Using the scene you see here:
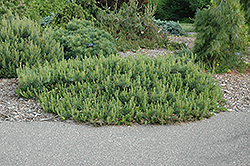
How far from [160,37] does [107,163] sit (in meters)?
5.65

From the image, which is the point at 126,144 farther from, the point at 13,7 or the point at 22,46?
the point at 13,7

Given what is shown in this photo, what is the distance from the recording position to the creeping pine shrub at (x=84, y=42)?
5926 mm

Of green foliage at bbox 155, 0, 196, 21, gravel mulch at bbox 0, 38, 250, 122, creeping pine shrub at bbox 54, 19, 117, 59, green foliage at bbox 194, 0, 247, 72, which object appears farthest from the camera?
green foliage at bbox 155, 0, 196, 21

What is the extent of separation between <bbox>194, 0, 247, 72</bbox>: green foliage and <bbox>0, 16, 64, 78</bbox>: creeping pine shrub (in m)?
2.96

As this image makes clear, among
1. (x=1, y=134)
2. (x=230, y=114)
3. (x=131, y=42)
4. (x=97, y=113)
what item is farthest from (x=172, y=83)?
(x=131, y=42)

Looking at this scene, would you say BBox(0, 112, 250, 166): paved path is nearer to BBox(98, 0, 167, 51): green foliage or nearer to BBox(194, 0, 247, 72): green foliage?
BBox(194, 0, 247, 72): green foliage

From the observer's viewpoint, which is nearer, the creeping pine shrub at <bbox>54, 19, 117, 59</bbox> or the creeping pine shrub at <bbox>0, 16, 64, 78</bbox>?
the creeping pine shrub at <bbox>0, 16, 64, 78</bbox>

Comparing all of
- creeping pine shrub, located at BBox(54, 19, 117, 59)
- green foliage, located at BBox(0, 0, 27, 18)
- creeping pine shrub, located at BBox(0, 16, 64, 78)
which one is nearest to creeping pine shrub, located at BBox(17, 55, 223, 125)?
creeping pine shrub, located at BBox(0, 16, 64, 78)

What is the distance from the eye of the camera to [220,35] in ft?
18.3

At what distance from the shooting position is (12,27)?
5.52 m

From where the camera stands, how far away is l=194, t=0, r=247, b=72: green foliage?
5594 mm

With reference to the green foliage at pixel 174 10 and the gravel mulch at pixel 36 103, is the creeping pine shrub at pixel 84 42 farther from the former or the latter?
the green foliage at pixel 174 10

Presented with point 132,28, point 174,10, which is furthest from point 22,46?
point 174,10

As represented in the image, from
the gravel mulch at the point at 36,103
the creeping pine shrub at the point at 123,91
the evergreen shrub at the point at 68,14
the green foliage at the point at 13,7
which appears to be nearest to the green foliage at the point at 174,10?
the evergreen shrub at the point at 68,14
